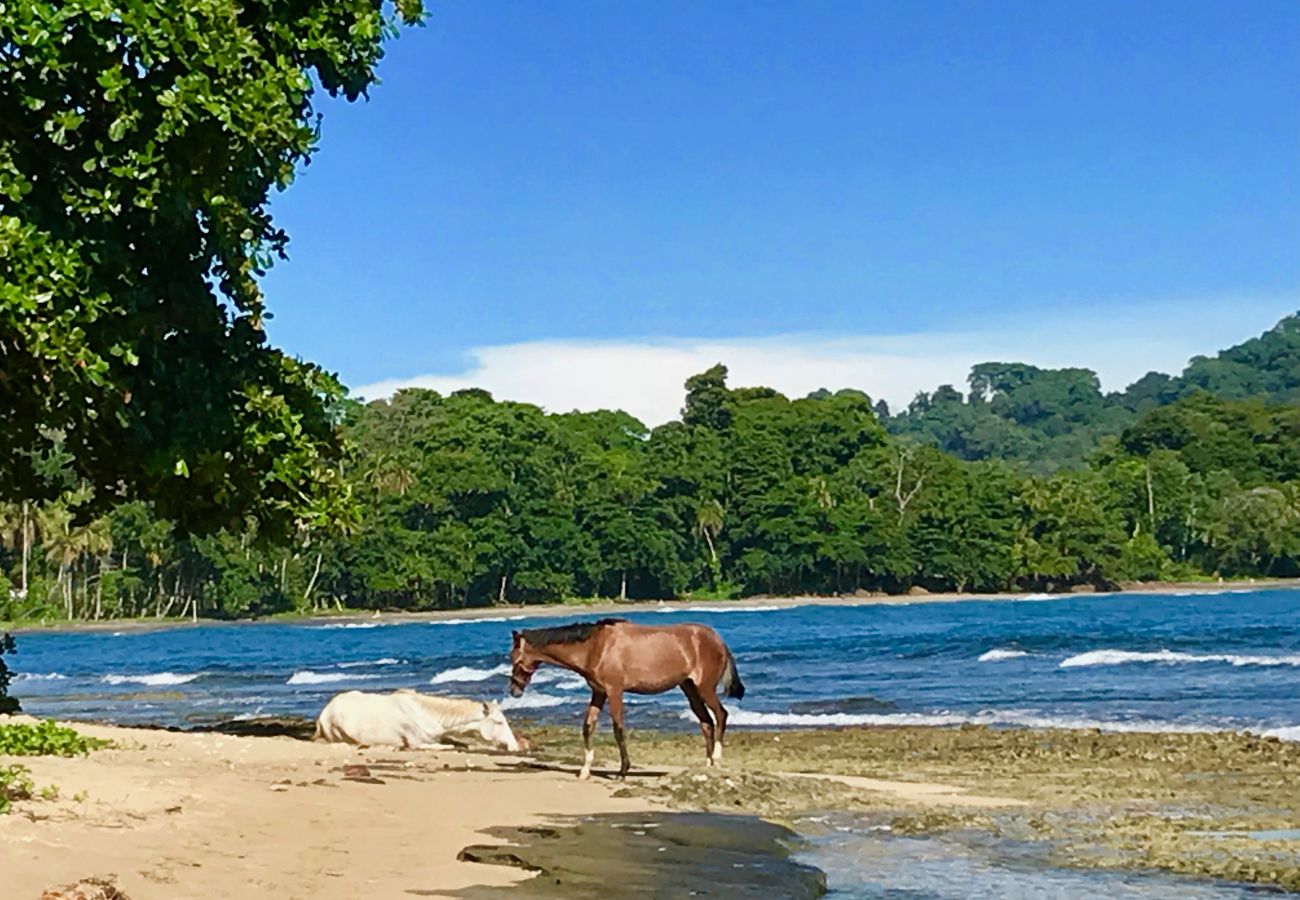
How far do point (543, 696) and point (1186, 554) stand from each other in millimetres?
109653

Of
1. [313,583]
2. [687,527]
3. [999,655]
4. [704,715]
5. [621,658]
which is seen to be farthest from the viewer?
[687,527]

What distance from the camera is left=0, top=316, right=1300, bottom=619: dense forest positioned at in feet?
394

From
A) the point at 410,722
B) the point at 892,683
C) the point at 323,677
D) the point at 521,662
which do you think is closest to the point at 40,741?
the point at 521,662

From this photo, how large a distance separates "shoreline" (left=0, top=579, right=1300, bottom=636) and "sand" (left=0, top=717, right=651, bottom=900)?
9606cm

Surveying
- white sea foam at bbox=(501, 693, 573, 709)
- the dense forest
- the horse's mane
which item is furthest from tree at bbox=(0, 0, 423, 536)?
the dense forest

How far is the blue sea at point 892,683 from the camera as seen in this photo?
12.1 meters

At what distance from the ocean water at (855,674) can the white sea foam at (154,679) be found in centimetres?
12

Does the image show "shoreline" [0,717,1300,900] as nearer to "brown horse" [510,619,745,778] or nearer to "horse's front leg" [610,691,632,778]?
"horse's front leg" [610,691,632,778]

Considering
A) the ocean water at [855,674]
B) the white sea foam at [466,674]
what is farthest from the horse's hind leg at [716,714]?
the white sea foam at [466,674]

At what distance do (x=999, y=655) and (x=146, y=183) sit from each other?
37192mm

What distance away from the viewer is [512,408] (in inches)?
5527

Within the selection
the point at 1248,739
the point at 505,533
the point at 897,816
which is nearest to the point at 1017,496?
the point at 505,533

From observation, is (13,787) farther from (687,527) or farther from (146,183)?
(687,527)

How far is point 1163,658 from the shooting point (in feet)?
139
